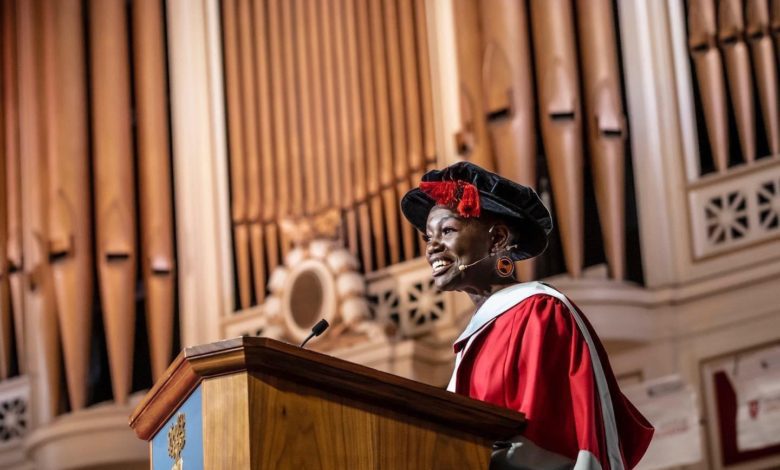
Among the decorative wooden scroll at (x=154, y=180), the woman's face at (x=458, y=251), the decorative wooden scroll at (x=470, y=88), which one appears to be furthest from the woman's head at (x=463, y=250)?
the decorative wooden scroll at (x=154, y=180)

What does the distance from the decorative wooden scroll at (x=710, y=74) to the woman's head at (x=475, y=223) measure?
91.4 inches

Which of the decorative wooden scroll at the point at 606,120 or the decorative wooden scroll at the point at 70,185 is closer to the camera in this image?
the decorative wooden scroll at the point at 606,120

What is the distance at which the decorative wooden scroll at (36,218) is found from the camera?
682 centimetres

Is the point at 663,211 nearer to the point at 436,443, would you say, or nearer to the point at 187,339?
the point at 187,339

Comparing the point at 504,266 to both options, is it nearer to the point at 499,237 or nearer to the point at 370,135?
the point at 499,237

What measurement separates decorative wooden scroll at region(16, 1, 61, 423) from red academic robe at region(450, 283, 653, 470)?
3.85 m

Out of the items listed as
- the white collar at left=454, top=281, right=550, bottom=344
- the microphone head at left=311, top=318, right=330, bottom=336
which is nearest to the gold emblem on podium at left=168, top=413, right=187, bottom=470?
the microphone head at left=311, top=318, right=330, bottom=336

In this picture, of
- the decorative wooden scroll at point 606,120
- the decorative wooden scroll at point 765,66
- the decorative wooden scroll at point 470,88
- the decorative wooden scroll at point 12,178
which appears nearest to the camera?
the decorative wooden scroll at point 765,66

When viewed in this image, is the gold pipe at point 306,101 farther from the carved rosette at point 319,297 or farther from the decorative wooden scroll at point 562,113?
the decorative wooden scroll at point 562,113

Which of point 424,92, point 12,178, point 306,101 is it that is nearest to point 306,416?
Answer: point 424,92

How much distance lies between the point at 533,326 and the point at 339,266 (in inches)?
123

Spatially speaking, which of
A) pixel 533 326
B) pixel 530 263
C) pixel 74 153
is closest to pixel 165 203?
pixel 74 153

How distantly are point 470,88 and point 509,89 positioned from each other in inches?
6.7

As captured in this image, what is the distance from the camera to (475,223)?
10.9ft
